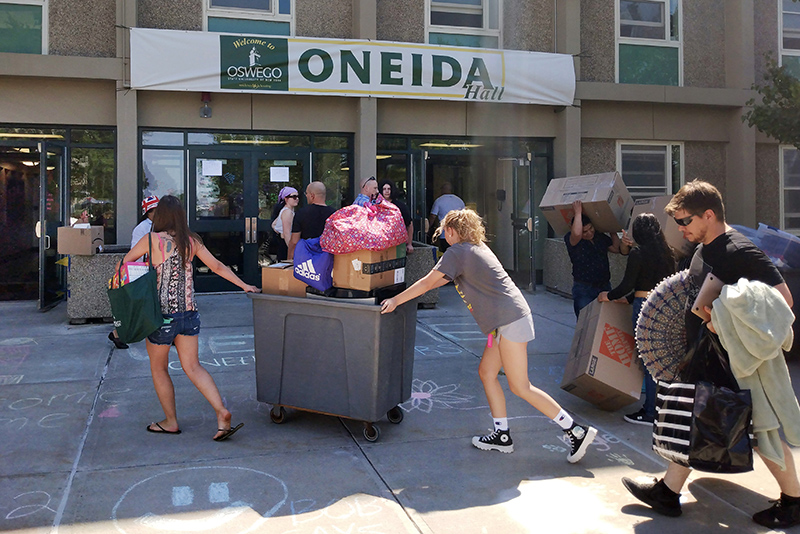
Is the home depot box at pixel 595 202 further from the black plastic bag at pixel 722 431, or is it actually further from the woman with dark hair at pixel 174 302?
the woman with dark hair at pixel 174 302

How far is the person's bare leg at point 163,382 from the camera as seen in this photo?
15.1 feet

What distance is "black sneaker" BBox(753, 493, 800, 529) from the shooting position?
339 cm

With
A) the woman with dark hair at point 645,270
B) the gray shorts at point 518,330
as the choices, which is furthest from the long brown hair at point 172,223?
the woman with dark hair at point 645,270

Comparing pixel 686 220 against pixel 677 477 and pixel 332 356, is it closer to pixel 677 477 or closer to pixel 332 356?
pixel 677 477

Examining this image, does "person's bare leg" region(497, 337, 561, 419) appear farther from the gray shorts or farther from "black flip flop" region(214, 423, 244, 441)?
"black flip flop" region(214, 423, 244, 441)

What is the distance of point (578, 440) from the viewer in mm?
4219

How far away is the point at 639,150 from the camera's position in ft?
41.0

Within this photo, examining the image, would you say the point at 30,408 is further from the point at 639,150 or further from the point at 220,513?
the point at 639,150

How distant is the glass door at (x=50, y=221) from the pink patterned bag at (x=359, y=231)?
5.89 meters

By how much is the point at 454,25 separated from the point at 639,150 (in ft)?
13.1

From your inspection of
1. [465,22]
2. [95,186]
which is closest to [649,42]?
[465,22]

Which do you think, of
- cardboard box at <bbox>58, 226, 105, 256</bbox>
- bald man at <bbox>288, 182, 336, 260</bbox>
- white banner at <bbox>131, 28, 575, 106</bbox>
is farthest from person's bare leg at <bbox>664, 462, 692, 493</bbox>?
white banner at <bbox>131, 28, 575, 106</bbox>

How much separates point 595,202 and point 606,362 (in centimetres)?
166

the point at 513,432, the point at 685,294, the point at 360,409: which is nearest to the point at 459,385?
the point at 513,432
